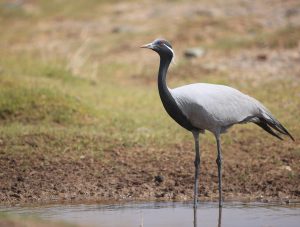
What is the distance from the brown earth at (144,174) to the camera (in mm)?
8500

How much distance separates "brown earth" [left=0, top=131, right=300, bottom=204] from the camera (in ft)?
27.9

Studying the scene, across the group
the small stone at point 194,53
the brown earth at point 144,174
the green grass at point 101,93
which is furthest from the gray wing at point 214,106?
the small stone at point 194,53

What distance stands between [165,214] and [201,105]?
1.19 meters

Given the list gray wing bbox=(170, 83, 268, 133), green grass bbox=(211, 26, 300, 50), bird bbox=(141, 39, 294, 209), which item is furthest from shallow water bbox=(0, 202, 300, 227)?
green grass bbox=(211, 26, 300, 50)

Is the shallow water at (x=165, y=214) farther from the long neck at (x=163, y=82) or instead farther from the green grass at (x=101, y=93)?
the green grass at (x=101, y=93)

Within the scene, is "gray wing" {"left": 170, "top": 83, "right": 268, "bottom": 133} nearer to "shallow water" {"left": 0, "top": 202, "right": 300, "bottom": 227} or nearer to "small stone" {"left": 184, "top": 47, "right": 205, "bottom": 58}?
"shallow water" {"left": 0, "top": 202, "right": 300, "bottom": 227}

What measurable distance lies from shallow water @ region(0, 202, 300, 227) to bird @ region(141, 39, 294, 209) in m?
0.26

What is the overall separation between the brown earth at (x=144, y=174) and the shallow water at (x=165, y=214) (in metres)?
0.41

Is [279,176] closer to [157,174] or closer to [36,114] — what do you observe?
[157,174]

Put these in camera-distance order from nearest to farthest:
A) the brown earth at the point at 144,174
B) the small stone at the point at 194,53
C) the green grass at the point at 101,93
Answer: the brown earth at the point at 144,174 → the green grass at the point at 101,93 → the small stone at the point at 194,53

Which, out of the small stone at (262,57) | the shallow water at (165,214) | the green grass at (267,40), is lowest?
the shallow water at (165,214)

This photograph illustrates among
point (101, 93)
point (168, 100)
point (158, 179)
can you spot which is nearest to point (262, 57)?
point (101, 93)

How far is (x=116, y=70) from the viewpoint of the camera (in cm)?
1702

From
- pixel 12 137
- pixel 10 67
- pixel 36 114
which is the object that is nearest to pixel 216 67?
pixel 10 67
